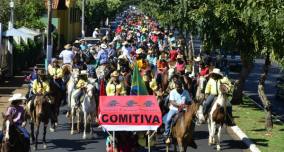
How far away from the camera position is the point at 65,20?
61875 millimetres

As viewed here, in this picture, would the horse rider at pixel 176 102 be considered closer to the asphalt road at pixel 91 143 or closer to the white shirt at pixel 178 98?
the white shirt at pixel 178 98

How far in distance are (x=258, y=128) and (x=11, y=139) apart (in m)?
10.7

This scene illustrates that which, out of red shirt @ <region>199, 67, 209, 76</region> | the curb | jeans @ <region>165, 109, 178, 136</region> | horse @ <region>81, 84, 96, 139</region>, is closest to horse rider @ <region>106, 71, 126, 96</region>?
horse @ <region>81, 84, 96, 139</region>

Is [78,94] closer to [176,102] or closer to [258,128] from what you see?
[176,102]

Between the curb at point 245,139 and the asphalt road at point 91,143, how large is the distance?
0.16m

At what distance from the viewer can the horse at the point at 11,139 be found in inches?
533

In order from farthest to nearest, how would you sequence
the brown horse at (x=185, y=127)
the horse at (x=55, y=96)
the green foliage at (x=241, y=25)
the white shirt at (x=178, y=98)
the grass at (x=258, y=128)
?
the horse at (x=55, y=96) < the grass at (x=258, y=128) < the white shirt at (x=178, y=98) < the green foliage at (x=241, y=25) < the brown horse at (x=185, y=127)

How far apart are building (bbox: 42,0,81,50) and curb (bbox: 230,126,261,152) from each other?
2753cm

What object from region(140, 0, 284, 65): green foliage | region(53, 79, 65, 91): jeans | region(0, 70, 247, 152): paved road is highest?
region(140, 0, 284, 65): green foliage

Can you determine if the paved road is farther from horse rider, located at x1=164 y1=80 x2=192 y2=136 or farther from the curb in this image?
horse rider, located at x1=164 y1=80 x2=192 y2=136

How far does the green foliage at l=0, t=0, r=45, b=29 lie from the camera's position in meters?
46.9

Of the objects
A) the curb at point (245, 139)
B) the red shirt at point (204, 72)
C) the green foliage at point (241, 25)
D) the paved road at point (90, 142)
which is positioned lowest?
the paved road at point (90, 142)

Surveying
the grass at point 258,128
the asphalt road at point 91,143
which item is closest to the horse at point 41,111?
the asphalt road at point 91,143

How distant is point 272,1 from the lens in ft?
53.6
